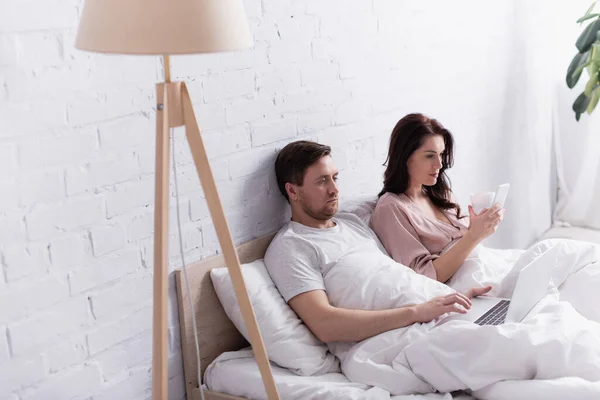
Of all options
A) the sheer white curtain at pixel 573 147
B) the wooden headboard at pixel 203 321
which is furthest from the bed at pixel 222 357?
the sheer white curtain at pixel 573 147

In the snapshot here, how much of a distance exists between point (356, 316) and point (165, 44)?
1063 millimetres

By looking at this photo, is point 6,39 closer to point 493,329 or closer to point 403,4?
point 493,329

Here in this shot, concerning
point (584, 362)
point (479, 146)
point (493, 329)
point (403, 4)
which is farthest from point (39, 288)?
point (479, 146)

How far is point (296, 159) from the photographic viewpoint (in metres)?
2.56

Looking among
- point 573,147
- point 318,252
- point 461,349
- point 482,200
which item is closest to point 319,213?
point 318,252

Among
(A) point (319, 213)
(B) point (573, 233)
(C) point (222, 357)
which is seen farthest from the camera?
(B) point (573, 233)

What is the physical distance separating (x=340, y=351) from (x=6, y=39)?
1228mm

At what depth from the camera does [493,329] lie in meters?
2.07

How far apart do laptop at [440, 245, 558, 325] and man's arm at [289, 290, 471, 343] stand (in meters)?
0.05

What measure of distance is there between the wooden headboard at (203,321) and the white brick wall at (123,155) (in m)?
0.03

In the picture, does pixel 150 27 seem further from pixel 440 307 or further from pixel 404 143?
pixel 404 143

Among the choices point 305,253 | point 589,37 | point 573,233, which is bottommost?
point 573,233

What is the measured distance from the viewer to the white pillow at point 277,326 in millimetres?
2293

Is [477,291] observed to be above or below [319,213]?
below
